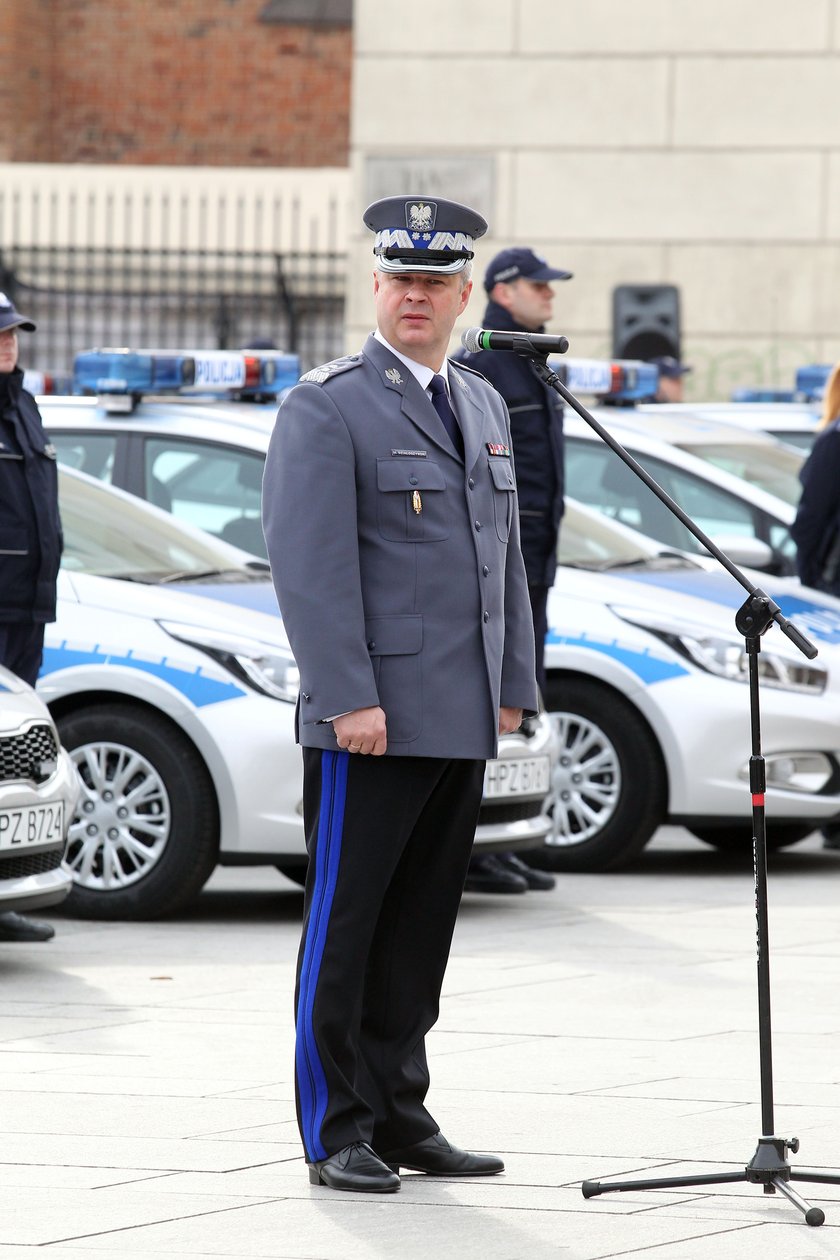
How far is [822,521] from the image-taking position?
10727mm

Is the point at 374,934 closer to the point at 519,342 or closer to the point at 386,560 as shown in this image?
the point at 386,560

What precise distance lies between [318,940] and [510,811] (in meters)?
3.88

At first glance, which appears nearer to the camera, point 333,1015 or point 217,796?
point 333,1015

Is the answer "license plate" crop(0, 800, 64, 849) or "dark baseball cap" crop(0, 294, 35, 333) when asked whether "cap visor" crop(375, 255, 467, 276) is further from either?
"dark baseball cap" crop(0, 294, 35, 333)

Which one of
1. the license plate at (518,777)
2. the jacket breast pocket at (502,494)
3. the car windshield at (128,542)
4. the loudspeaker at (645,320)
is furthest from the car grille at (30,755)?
the loudspeaker at (645,320)

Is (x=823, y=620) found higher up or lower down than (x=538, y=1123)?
higher up

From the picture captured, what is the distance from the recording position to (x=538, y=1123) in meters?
5.39

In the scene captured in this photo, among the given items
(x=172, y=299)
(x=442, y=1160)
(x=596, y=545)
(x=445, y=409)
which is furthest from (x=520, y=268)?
(x=172, y=299)

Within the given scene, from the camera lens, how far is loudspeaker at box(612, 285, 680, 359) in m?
19.3

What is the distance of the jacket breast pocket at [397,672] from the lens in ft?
15.8

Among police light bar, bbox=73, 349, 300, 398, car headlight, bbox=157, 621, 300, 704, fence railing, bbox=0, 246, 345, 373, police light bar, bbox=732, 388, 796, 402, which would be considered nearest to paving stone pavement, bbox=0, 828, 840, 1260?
car headlight, bbox=157, 621, 300, 704

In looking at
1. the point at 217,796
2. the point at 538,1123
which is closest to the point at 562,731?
the point at 217,796

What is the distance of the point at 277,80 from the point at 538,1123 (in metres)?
23.5

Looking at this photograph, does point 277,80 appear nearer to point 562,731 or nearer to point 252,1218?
point 562,731
